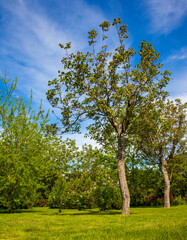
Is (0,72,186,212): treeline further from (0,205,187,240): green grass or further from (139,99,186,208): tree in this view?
(0,205,187,240): green grass

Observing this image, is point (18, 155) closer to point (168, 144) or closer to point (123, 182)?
point (123, 182)

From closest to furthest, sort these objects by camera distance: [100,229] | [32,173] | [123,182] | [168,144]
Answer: [100,229] → [123,182] → [32,173] → [168,144]

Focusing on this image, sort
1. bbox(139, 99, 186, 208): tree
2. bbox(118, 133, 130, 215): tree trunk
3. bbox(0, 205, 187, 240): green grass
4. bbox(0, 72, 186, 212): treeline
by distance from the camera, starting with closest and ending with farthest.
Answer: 1. bbox(0, 205, 187, 240): green grass
2. bbox(118, 133, 130, 215): tree trunk
3. bbox(0, 72, 186, 212): treeline
4. bbox(139, 99, 186, 208): tree

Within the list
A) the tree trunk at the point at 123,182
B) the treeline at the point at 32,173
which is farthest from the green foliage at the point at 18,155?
the tree trunk at the point at 123,182

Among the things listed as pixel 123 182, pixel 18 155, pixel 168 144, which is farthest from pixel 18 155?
pixel 168 144

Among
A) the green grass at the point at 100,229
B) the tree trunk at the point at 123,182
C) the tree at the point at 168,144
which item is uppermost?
the tree at the point at 168,144

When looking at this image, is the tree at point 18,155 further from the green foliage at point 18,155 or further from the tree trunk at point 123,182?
the tree trunk at point 123,182

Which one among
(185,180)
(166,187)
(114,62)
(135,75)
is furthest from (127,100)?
(185,180)

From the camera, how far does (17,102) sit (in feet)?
75.5

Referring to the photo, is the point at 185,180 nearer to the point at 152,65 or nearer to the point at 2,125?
the point at 152,65

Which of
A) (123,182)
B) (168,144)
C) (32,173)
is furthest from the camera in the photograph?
(168,144)

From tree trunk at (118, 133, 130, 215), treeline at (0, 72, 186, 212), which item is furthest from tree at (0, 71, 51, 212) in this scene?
tree trunk at (118, 133, 130, 215)

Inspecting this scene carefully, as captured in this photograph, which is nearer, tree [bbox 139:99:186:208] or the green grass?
the green grass

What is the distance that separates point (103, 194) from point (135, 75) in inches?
476
